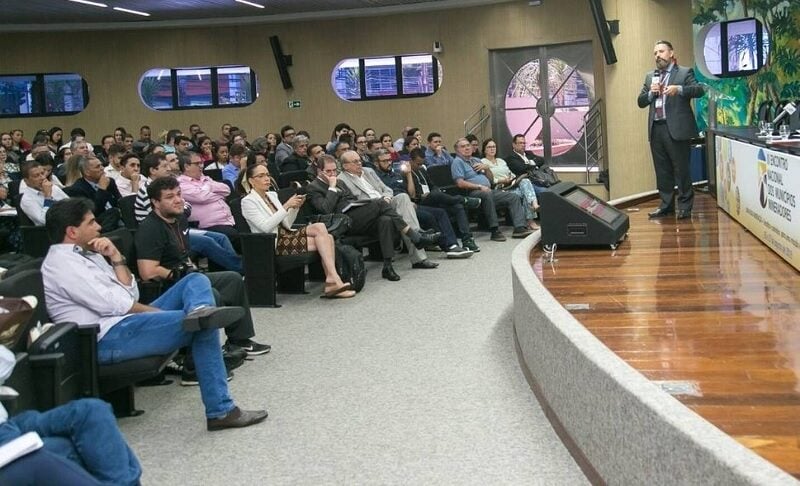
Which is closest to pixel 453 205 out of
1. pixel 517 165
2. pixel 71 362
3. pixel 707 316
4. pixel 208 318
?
pixel 517 165

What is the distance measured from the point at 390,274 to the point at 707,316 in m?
4.35

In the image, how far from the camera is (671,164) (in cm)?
884

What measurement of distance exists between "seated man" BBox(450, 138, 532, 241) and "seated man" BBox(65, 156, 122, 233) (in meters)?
4.27

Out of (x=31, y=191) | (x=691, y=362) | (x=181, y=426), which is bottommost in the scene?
(x=181, y=426)

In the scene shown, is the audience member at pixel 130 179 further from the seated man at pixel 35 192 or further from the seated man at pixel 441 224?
the seated man at pixel 441 224

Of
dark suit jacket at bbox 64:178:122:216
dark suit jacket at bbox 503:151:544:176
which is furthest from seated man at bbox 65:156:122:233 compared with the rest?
dark suit jacket at bbox 503:151:544:176

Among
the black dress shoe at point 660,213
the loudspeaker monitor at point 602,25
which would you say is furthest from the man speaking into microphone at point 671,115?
the loudspeaker monitor at point 602,25

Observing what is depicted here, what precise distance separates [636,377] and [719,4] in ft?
38.5

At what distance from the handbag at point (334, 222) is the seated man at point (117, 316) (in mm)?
3710

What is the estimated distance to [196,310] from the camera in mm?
4742

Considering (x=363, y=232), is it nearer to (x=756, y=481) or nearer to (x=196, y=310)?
(x=196, y=310)

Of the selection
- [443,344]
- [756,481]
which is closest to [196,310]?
[443,344]

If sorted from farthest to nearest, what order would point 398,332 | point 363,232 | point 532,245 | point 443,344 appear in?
point 363,232
point 532,245
point 398,332
point 443,344

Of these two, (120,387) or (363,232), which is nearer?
(120,387)
